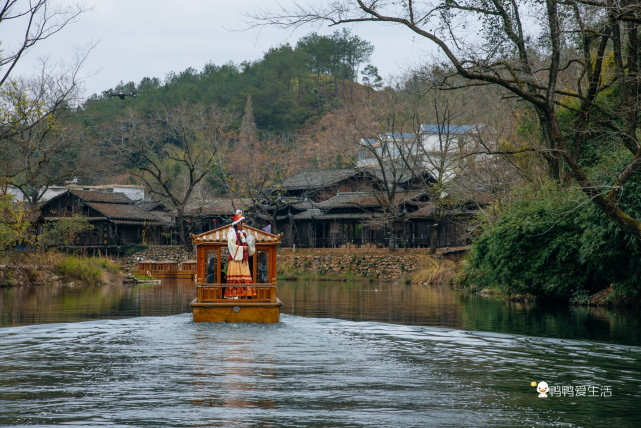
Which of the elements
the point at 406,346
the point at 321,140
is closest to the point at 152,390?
the point at 406,346

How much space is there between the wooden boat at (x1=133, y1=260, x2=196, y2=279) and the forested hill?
37.6 meters

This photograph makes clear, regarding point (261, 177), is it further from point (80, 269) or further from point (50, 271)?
point (50, 271)

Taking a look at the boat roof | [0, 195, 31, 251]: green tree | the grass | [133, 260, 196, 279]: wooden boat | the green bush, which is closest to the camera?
the boat roof

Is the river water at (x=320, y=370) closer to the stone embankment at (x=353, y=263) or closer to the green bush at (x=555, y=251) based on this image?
the green bush at (x=555, y=251)

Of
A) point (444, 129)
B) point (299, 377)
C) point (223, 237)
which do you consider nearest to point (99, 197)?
point (444, 129)

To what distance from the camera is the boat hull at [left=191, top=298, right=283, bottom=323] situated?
61.5 ft

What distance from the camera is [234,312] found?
18812 millimetres

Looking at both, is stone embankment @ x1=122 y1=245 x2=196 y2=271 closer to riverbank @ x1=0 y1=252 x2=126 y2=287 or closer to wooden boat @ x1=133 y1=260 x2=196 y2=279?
wooden boat @ x1=133 y1=260 x2=196 y2=279

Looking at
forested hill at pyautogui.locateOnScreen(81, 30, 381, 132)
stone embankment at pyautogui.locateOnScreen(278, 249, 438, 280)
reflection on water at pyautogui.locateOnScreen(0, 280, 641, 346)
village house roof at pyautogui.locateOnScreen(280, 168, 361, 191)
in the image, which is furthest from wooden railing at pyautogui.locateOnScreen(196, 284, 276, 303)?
forested hill at pyautogui.locateOnScreen(81, 30, 381, 132)

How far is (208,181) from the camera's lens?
84.7 meters

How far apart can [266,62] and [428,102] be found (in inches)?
1990

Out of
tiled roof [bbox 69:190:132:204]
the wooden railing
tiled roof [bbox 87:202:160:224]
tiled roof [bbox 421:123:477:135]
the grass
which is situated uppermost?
tiled roof [bbox 421:123:477:135]

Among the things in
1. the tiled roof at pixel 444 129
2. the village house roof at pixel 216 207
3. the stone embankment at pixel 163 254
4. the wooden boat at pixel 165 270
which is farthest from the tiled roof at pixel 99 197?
the tiled roof at pixel 444 129

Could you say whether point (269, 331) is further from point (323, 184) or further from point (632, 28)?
point (323, 184)
